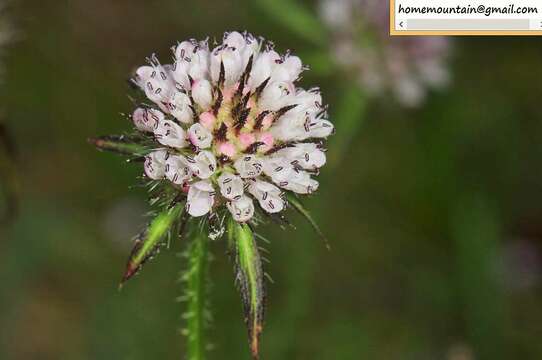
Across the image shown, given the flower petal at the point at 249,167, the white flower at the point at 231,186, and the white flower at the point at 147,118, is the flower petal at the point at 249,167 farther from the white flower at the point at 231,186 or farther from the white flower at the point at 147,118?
the white flower at the point at 147,118

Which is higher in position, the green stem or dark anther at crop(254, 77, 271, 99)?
dark anther at crop(254, 77, 271, 99)

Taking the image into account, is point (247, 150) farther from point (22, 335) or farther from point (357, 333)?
point (22, 335)

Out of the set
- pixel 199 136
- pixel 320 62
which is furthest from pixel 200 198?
pixel 320 62

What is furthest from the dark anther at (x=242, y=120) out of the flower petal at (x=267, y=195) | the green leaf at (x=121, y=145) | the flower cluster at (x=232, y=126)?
the green leaf at (x=121, y=145)

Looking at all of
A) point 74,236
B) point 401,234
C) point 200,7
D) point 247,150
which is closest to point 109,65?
point 200,7

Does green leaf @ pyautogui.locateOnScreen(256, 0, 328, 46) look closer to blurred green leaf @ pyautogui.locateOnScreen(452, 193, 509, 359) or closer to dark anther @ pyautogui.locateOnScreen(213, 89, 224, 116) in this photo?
blurred green leaf @ pyautogui.locateOnScreen(452, 193, 509, 359)

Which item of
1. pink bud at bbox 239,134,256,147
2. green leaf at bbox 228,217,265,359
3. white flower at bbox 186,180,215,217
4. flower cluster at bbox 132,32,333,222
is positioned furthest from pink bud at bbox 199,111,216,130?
green leaf at bbox 228,217,265,359
